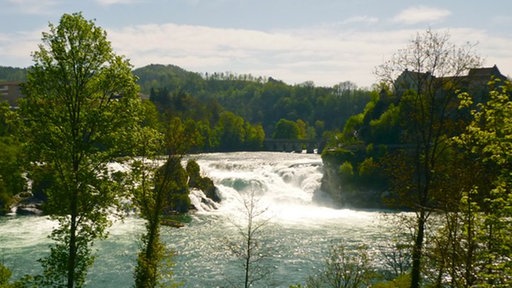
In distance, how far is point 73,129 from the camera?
58.5ft

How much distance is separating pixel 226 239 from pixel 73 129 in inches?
480

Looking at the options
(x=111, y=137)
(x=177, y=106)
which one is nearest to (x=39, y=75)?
(x=111, y=137)

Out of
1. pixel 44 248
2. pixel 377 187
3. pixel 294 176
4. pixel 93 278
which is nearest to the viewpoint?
pixel 93 278

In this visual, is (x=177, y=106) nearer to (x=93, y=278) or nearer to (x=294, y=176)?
(x=294, y=176)

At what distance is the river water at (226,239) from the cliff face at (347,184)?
2.44 m

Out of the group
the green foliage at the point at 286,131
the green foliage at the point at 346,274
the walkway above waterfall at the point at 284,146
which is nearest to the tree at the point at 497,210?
the green foliage at the point at 346,274

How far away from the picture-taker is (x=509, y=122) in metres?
12.2

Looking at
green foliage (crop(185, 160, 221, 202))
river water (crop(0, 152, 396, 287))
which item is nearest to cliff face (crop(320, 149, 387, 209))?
river water (crop(0, 152, 396, 287))

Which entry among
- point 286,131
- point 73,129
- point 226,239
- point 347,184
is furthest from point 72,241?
point 286,131

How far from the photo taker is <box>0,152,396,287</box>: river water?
35938 mm

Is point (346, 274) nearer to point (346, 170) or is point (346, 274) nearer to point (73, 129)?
point (73, 129)

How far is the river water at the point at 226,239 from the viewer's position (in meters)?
35.9

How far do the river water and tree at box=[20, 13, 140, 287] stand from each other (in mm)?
11135

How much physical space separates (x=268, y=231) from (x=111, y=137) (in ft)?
112
